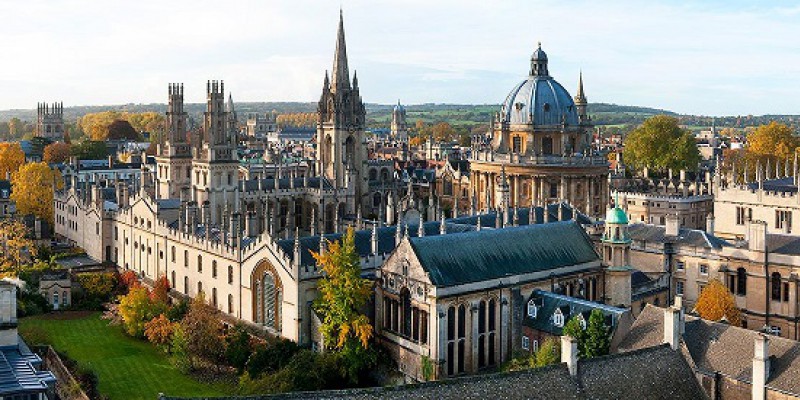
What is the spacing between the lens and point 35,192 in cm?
9056

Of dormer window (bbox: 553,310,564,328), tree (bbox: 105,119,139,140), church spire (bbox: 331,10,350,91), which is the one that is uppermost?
church spire (bbox: 331,10,350,91)

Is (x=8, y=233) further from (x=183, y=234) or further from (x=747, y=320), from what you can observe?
(x=747, y=320)

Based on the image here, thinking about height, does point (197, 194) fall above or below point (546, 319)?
above

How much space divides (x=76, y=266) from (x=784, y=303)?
2003 inches

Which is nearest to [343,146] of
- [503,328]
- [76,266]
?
[76,266]

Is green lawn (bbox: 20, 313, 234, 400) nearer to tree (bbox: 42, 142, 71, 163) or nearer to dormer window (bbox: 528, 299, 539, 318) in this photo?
dormer window (bbox: 528, 299, 539, 318)

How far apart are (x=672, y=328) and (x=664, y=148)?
7963 centimetres

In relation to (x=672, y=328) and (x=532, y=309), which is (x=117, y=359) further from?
(x=672, y=328)

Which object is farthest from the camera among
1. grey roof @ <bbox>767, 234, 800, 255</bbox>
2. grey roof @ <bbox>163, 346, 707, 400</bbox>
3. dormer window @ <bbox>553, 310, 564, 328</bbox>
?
grey roof @ <bbox>767, 234, 800, 255</bbox>

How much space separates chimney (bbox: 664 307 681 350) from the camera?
109 feet

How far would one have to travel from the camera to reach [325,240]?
159 feet

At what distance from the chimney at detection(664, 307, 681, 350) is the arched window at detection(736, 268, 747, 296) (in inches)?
790

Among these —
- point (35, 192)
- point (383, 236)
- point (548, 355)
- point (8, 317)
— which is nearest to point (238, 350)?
point (383, 236)

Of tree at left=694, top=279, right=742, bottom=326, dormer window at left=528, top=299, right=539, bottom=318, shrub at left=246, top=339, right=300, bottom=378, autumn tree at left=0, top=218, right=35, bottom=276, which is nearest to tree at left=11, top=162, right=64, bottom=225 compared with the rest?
autumn tree at left=0, top=218, right=35, bottom=276
